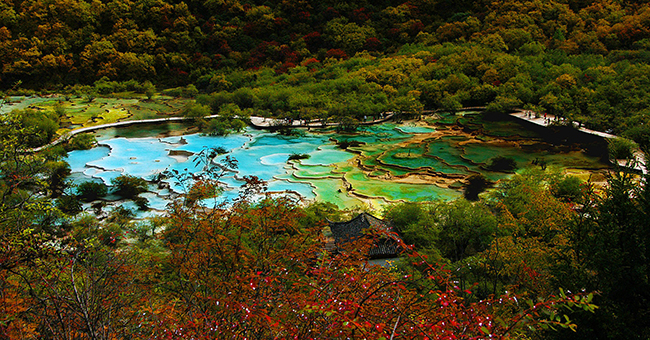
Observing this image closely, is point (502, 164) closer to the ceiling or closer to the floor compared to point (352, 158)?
closer to the ceiling

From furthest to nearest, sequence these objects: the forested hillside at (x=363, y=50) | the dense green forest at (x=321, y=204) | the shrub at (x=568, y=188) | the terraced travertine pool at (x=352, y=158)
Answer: the forested hillside at (x=363, y=50) → the terraced travertine pool at (x=352, y=158) → the shrub at (x=568, y=188) → the dense green forest at (x=321, y=204)

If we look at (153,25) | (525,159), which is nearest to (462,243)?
(525,159)

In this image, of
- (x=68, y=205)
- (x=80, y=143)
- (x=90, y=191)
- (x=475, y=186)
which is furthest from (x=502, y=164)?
(x=80, y=143)

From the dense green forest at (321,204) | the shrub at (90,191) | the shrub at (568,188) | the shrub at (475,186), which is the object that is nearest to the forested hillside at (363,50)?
the dense green forest at (321,204)

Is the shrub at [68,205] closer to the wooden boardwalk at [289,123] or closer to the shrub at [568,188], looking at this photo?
the wooden boardwalk at [289,123]

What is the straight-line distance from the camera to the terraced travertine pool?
72.5 feet

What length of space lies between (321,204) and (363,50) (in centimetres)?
4498

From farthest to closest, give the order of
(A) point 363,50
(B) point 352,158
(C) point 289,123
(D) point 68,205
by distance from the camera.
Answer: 1. (A) point 363,50
2. (C) point 289,123
3. (B) point 352,158
4. (D) point 68,205

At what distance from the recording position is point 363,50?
5931 centimetres

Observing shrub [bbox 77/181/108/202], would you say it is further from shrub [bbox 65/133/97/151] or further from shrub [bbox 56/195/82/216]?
shrub [bbox 65/133/97/151]

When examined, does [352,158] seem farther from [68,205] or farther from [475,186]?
[68,205]

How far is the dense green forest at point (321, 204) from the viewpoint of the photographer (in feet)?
15.4

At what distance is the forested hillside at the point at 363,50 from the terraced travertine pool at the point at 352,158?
16.2 feet

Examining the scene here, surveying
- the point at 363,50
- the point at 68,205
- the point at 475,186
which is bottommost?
the point at 68,205
